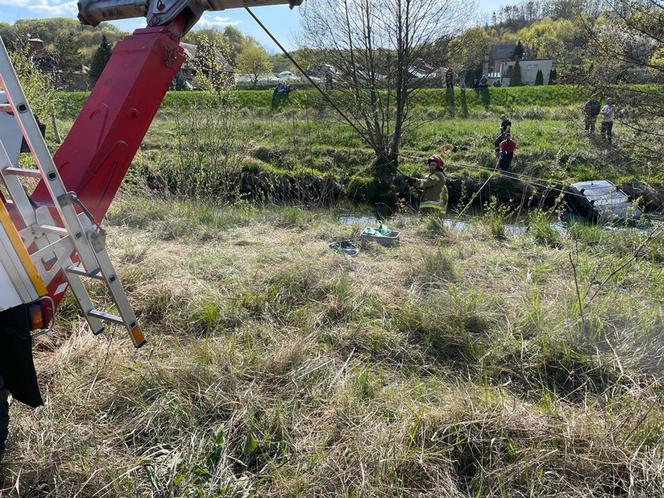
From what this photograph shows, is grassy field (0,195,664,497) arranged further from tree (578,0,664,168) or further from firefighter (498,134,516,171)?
firefighter (498,134,516,171)

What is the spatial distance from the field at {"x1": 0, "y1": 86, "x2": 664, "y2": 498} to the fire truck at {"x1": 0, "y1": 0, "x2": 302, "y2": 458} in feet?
1.60

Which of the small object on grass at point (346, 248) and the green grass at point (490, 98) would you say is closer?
the small object on grass at point (346, 248)

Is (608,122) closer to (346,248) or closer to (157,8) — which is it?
(346,248)

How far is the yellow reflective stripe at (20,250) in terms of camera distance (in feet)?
6.18

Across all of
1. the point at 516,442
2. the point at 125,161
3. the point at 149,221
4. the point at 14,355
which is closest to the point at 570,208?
the point at 149,221

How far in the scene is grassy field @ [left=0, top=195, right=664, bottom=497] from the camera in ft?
7.27

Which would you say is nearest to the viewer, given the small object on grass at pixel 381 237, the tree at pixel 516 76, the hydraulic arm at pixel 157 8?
the hydraulic arm at pixel 157 8

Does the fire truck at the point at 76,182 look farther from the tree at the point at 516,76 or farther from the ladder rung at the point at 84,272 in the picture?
the tree at the point at 516,76

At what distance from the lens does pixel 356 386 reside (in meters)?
2.79

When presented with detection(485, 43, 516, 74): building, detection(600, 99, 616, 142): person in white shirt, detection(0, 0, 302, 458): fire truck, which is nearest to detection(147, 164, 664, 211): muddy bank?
detection(600, 99, 616, 142): person in white shirt

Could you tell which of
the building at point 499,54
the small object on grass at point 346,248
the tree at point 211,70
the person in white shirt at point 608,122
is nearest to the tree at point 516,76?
the building at point 499,54

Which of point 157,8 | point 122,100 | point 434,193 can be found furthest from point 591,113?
point 122,100

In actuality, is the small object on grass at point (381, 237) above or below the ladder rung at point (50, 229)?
below

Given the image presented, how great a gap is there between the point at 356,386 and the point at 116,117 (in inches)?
79.1
